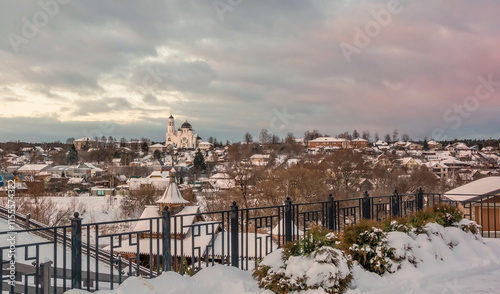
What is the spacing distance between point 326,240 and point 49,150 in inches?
3758

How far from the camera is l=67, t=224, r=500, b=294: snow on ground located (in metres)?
4.34

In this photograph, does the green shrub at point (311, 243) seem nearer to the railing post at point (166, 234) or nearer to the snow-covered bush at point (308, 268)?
the snow-covered bush at point (308, 268)

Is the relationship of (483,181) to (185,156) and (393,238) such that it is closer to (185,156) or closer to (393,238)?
(393,238)

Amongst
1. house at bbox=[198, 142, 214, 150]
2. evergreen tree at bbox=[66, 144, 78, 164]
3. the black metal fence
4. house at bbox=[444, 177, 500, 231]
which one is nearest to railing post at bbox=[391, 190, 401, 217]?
the black metal fence

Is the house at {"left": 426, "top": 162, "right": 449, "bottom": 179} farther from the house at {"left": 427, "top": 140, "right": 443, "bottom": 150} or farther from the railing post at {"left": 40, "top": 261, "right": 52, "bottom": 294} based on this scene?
the railing post at {"left": 40, "top": 261, "right": 52, "bottom": 294}

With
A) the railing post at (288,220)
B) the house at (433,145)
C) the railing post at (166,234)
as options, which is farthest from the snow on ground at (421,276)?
the house at (433,145)

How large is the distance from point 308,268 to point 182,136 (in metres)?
140

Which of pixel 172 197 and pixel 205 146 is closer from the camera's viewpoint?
pixel 172 197

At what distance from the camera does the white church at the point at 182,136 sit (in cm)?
14112

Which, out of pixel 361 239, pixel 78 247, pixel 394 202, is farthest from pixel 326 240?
pixel 394 202

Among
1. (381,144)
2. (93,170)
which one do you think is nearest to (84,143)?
(93,170)

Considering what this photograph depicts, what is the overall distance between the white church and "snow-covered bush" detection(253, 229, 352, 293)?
13685 centimetres

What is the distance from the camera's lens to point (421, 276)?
205 inches

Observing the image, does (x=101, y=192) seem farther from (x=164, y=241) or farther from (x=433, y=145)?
(x=433, y=145)
